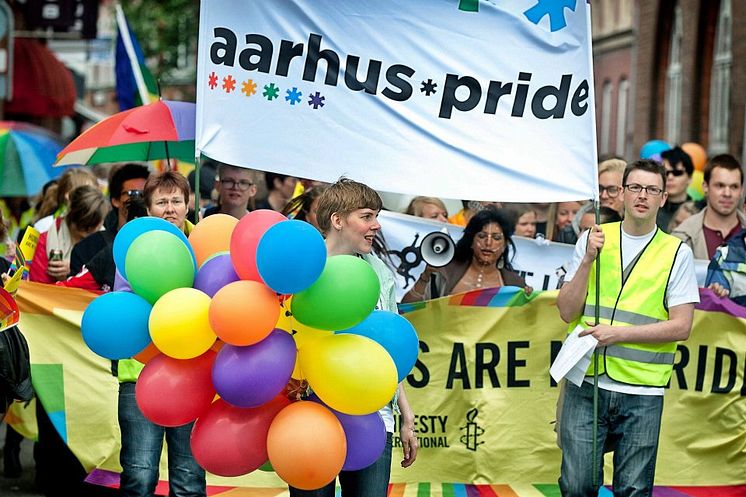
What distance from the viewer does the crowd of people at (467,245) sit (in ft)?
19.6

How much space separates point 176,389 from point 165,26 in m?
38.9

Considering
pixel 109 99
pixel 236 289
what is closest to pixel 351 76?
pixel 236 289

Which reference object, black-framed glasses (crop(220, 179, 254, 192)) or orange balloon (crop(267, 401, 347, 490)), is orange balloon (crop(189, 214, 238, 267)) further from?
black-framed glasses (crop(220, 179, 254, 192))

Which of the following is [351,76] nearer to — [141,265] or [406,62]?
[406,62]

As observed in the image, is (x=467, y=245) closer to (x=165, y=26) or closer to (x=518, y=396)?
(x=518, y=396)

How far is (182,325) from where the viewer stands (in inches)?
180

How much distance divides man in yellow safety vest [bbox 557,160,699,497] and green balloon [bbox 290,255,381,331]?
6.21ft

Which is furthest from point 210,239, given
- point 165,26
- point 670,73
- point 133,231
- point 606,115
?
point 165,26

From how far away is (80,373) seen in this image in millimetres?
7938

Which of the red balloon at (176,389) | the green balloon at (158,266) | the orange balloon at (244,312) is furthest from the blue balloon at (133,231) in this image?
the orange balloon at (244,312)

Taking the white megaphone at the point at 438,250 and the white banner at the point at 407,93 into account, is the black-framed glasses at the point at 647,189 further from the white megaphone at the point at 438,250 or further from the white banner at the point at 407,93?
the white megaphone at the point at 438,250

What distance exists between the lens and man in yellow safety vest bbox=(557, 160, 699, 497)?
20.2 ft

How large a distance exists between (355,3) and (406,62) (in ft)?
1.24

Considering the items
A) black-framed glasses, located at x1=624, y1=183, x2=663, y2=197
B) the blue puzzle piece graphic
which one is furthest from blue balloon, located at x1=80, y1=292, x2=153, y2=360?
the blue puzzle piece graphic
